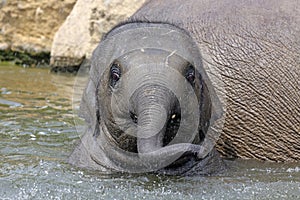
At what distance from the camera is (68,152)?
5863 millimetres

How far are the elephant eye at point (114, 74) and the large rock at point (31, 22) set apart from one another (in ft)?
24.0

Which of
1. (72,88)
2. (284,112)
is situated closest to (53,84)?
(72,88)

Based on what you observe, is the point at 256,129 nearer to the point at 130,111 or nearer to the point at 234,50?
the point at 234,50

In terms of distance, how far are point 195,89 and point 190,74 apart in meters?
0.12

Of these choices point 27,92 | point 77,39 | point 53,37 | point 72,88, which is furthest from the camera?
point 53,37

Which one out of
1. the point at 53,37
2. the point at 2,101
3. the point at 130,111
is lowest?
the point at 53,37

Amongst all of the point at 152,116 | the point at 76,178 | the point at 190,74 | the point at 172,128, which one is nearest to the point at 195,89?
the point at 190,74

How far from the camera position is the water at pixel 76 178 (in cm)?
446

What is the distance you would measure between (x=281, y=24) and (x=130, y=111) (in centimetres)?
159

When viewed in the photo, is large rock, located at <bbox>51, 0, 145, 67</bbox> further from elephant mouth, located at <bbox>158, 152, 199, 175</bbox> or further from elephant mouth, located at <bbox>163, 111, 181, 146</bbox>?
elephant mouth, located at <bbox>163, 111, 181, 146</bbox>

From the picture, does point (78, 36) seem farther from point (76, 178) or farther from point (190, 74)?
point (76, 178)

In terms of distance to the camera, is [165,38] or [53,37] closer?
[165,38]

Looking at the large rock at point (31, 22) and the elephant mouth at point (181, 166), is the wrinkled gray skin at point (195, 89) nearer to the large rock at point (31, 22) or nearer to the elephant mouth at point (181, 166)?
the elephant mouth at point (181, 166)

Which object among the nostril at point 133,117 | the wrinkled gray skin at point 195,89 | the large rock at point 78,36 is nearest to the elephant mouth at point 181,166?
the wrinkled gray skin at point 195,89
